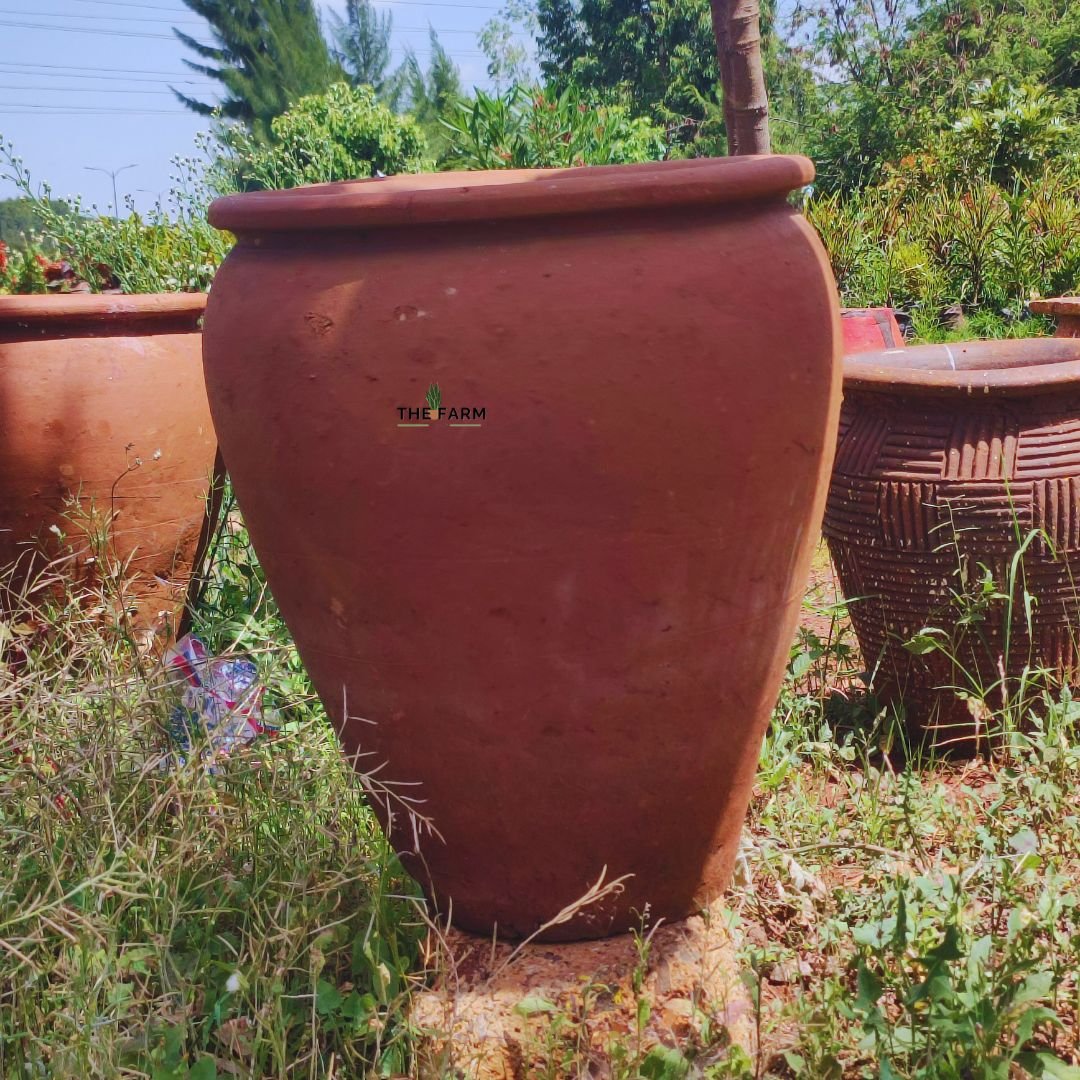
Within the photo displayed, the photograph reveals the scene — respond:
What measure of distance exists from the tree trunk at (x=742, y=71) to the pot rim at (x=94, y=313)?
1316mm

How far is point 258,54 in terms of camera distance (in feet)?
132

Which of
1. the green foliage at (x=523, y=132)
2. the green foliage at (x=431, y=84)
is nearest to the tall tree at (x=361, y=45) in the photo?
the green foliage at (x=431, y=84)

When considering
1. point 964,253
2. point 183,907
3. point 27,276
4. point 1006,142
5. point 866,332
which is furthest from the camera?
point 1006,142

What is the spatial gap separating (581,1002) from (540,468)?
0.74m

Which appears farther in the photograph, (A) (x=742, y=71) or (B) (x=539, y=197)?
(A) (x=742, y=71)

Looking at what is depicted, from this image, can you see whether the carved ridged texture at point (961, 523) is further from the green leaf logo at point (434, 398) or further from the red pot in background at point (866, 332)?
the red pot in background at point (866, 332)

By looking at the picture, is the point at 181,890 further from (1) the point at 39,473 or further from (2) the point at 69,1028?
(1) the point at 39,473

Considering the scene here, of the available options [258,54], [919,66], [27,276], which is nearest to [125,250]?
[27,276]

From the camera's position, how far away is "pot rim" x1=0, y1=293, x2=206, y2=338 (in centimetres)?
280

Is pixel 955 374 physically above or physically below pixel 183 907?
above

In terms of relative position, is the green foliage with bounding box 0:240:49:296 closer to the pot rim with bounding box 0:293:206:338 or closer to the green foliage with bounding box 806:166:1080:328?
the pot rim with bounding box 0:293:206:338

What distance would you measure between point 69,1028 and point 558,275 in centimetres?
110

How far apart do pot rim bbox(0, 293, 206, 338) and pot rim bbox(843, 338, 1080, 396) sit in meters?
1.57

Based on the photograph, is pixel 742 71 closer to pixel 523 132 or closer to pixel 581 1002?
pixel 581 1002
